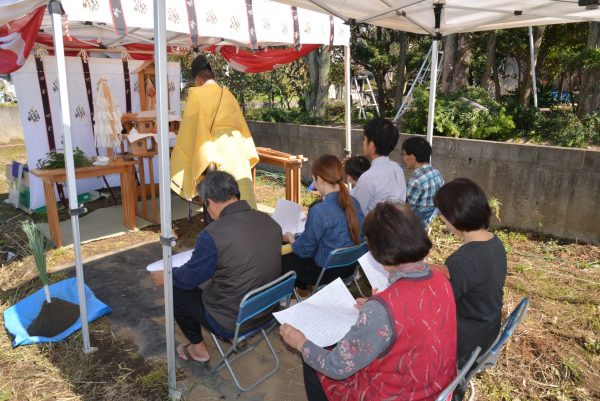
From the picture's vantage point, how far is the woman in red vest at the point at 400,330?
52.4 inches

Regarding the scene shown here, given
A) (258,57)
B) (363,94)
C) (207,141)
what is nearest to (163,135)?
(207,141)

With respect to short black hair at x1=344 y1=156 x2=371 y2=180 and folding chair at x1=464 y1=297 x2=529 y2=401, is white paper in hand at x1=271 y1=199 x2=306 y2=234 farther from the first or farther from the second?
folding chair at x1=464 y1=297 x2=529 y2=401

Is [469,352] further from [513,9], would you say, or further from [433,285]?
[513,9]

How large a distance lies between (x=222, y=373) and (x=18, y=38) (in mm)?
2764

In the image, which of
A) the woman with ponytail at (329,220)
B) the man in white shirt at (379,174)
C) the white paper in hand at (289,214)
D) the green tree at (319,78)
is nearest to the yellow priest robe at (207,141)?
the white paper in hand at (289,214)

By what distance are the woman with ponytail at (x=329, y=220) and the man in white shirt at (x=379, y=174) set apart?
1.32 ft

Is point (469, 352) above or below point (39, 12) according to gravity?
below

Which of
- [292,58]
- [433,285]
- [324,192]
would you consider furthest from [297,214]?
[292,58]

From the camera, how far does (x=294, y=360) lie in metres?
2.81

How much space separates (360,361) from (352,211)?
4.46 ft

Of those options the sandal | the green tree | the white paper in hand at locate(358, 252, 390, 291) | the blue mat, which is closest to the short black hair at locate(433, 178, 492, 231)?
the white paper in hand at locate(358, 252, 390, 291)

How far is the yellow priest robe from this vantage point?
3863 millimetres

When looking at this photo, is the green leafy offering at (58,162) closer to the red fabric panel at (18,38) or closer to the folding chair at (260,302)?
the red fabric panel at (18,38)

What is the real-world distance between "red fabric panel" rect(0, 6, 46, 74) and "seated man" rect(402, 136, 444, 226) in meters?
2.83
